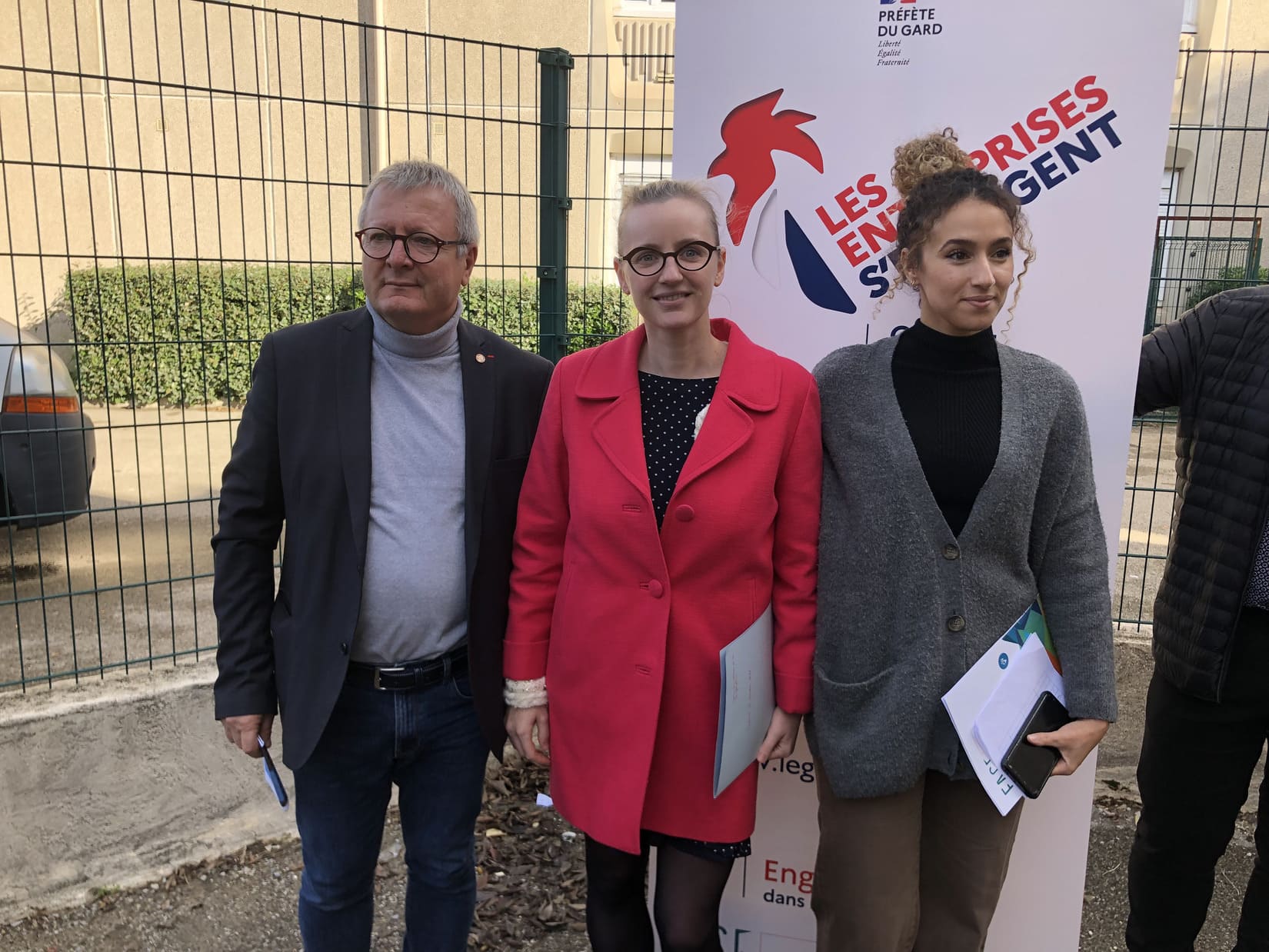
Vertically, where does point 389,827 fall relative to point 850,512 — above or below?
below

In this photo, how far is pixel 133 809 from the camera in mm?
3049

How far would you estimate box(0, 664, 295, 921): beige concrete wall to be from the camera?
286 centimetres

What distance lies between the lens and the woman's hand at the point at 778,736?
1.96m

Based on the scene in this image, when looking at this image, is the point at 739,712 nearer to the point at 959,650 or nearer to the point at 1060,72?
the point at 959,650

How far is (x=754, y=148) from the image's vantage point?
241 centimetres

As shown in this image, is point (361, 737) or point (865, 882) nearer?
point (865, 882)

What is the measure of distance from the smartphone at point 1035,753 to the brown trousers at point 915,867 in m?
0.10

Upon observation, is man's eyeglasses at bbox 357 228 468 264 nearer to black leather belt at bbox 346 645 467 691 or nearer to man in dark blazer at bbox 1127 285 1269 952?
black leather belt at bbox 346 645 467 691

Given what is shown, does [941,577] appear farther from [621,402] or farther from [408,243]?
[408,243]

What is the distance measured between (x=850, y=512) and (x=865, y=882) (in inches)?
30.0

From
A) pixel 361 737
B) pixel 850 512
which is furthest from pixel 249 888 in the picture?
pixel 850 512

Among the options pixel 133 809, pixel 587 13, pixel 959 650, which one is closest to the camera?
pixel 959 650

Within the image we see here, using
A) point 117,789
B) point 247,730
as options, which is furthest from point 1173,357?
point 117,789

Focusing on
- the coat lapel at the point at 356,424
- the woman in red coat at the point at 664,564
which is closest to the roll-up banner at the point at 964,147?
the woman in red coat at the point at 664,564
